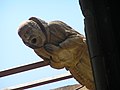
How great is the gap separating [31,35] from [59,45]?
41 cm

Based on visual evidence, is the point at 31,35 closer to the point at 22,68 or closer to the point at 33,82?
the point at 22,68

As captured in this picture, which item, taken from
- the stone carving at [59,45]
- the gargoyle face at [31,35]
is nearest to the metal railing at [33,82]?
the stone carving at [59,45]

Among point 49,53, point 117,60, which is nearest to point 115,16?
point 117,60

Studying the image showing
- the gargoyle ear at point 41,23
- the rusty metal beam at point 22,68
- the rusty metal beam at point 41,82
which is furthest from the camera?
the rusty metal beam at point 41,82

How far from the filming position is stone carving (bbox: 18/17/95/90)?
3775mm

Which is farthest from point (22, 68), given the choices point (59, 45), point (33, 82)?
point (59, 45)

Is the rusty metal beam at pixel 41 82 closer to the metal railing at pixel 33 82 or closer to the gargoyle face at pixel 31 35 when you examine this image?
the metal railing at pixel 33 82

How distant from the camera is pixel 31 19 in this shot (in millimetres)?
3908

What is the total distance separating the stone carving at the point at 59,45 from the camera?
12.4ft

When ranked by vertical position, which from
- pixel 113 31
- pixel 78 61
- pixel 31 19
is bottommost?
pixel 78 61

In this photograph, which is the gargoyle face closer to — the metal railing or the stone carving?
the stone carving

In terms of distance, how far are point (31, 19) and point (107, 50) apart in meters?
2.95

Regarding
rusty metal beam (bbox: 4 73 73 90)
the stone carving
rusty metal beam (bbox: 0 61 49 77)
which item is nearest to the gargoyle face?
the stone carving

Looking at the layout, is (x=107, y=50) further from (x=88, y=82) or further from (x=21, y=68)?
(x=21, y=68)
